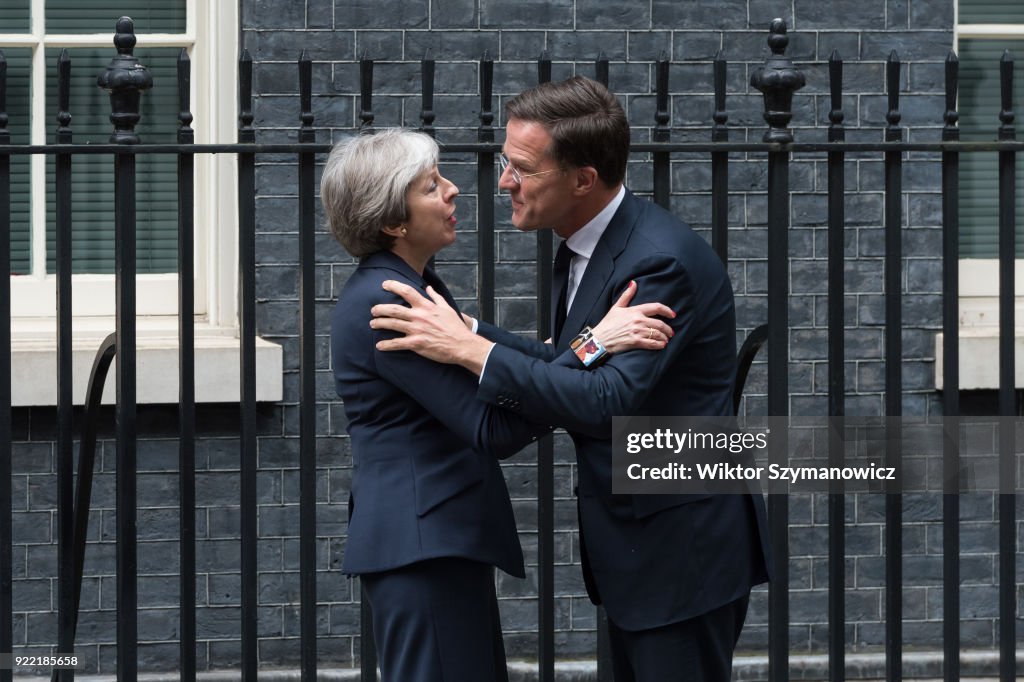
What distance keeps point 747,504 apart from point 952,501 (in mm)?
866

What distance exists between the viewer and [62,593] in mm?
3633

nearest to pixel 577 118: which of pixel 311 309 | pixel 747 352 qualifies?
pixel 311 309

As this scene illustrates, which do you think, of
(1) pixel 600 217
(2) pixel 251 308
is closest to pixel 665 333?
(1) pixel 600 217

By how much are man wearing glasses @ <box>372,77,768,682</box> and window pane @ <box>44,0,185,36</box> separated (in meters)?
2.87

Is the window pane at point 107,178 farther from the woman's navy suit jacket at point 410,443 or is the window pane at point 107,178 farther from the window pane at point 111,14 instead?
the woman's navy suit jacket at point 410,443

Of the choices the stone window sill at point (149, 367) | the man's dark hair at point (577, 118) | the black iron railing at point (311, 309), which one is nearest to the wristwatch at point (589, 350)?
the man's dark hair at point (577, 118)

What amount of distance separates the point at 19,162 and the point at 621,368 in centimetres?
350

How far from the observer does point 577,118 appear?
302cm

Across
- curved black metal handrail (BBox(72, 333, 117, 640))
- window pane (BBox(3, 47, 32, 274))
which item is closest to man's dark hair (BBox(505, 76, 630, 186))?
curved black metal handrail (BBox(72, 333, 117, 640))

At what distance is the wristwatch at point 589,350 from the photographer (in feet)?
9.66

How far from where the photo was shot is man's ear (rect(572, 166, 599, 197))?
305 centimetres

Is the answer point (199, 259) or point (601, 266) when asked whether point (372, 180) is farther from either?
point (199, 259)

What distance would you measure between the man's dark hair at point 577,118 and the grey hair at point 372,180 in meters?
0.22

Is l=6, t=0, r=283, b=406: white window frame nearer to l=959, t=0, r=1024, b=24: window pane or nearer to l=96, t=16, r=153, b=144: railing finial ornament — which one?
l=96, t=16, r=153, b=144: railing finial ornament
